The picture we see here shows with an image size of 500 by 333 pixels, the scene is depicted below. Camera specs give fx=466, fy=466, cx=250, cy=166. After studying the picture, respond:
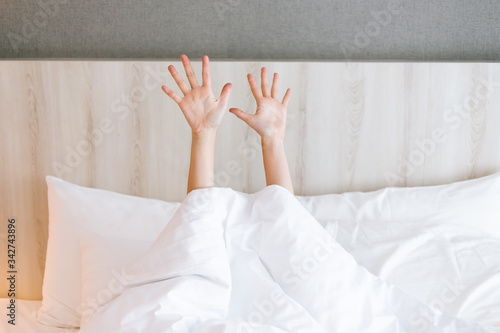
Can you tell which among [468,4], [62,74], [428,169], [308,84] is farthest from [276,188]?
[468,4]

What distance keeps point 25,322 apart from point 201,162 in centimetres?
70

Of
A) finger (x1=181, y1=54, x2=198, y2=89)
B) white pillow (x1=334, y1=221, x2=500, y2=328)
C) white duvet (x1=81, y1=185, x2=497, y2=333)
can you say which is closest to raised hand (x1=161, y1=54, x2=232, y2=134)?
finger (x1=181, y1=54, x2=198, y2=89)

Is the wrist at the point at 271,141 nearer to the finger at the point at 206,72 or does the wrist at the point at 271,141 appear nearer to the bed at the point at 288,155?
the bed at the point at 288,155

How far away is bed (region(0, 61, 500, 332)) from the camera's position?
1.42m

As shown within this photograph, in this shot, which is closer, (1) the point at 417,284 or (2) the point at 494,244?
(1) the point at 417,284

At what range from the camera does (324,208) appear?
1.50 meters

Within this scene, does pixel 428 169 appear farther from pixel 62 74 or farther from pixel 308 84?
A: pixel 62 74

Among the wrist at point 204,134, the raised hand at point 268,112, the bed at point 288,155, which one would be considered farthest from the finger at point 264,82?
the wrist at point 204,134

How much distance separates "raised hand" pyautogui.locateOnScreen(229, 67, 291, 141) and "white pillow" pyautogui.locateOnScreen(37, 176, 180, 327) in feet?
1.21

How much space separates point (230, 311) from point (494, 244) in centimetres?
85

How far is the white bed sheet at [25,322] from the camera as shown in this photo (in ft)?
4.35

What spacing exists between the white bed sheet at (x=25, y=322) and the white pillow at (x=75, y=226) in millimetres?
22

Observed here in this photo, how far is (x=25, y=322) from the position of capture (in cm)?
138

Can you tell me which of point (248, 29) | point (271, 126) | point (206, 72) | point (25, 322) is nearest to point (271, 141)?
point (271, 126)
